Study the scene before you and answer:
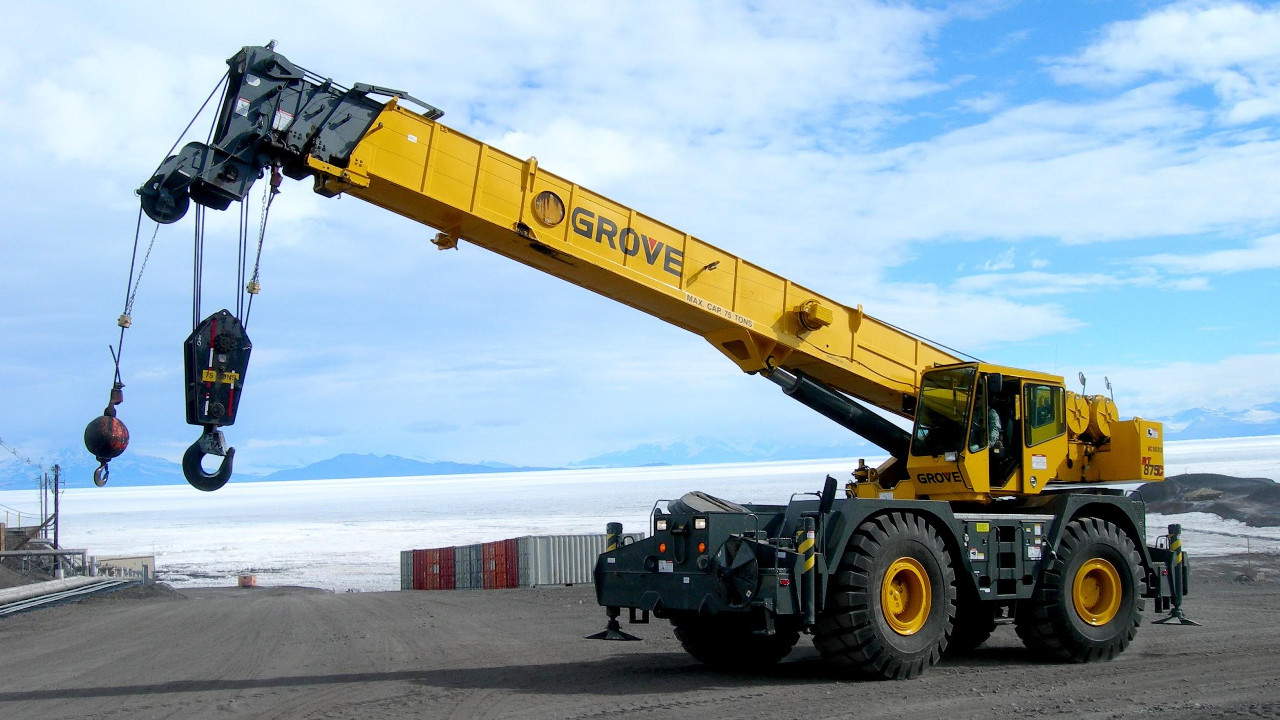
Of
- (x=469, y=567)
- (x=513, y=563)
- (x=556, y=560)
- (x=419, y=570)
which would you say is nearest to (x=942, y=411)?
(x=556, y=560)

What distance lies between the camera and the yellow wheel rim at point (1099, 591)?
12.3m

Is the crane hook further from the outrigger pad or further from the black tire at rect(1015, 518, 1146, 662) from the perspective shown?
the black tire at rect(1015, 518, 1146, 662)

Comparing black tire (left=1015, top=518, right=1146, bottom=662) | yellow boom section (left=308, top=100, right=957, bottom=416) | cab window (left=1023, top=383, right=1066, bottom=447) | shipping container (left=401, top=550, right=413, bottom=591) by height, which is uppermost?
yellow boom section (left=308, top=100, right=957, bottom=416)

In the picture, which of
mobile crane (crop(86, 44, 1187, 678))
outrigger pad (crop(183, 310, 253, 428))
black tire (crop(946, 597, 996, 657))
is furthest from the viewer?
black tire (crop(946, 597, 996, 657))

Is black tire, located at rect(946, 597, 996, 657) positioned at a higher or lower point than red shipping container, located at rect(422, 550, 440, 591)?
higher

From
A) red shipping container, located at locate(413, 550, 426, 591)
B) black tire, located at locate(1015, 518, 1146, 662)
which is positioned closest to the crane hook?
Result: black tire, located at locate(1015, 518, 1146, 662)

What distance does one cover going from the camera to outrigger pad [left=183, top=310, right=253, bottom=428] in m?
9.41

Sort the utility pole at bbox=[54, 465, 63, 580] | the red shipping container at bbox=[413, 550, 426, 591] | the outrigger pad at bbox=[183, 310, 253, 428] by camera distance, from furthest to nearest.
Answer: the red shipping container at bbox=[413, 550, 426, 591] → the utility pole at bbox=[54, 465, 63, 580] → the outrigger pad at bbox=[183, 310, 253, 428]

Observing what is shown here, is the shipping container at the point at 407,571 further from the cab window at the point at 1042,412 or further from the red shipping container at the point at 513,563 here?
the cab window at the point at 1042,412

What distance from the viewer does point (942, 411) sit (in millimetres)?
12562

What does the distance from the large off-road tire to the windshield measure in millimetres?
1727

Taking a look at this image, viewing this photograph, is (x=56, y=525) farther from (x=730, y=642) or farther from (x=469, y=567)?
(x=730, y=642)

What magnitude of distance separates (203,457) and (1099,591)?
395 inches

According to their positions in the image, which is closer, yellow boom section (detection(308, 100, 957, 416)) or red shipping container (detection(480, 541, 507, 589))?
yellow boom section (detection(308, 100, 957, 416))
